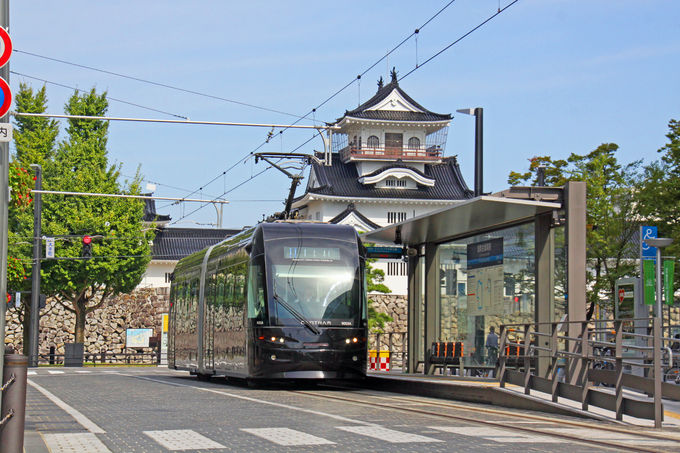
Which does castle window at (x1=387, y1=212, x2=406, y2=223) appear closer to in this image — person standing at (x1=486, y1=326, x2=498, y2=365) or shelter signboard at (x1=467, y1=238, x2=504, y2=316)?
shelter signboard at (x1=467, y1=238, x2=504, y2=316)

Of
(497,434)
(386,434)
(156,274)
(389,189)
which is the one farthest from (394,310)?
(386,434)

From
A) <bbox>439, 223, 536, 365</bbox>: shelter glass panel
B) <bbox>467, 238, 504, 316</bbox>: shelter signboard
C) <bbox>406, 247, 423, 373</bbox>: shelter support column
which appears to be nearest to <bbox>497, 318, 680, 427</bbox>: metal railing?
<bbox>439, 223, 536, 365</bbox>: shelter glass panel

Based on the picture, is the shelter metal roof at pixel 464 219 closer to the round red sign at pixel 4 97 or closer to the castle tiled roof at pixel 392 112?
the round red sign at pixel 4 97

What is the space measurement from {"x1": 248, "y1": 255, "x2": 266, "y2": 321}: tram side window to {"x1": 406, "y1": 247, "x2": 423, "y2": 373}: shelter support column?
5.20 m

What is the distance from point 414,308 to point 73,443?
1539 cm

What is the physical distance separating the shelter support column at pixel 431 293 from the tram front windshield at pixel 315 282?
334cm

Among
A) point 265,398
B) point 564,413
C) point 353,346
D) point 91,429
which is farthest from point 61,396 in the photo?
point 564,413

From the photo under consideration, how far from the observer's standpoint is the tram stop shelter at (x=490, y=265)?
1692 cm

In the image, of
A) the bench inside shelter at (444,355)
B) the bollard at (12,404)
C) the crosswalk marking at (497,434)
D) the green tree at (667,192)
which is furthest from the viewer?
the green tree at (667,192)

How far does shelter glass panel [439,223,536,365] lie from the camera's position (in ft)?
62.4

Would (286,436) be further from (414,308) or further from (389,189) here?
(389,189)

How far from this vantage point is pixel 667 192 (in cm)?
3928

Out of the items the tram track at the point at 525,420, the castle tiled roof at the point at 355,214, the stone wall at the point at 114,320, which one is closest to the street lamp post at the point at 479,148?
the tram track at the point at 525,420

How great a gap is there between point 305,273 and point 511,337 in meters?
4.08
